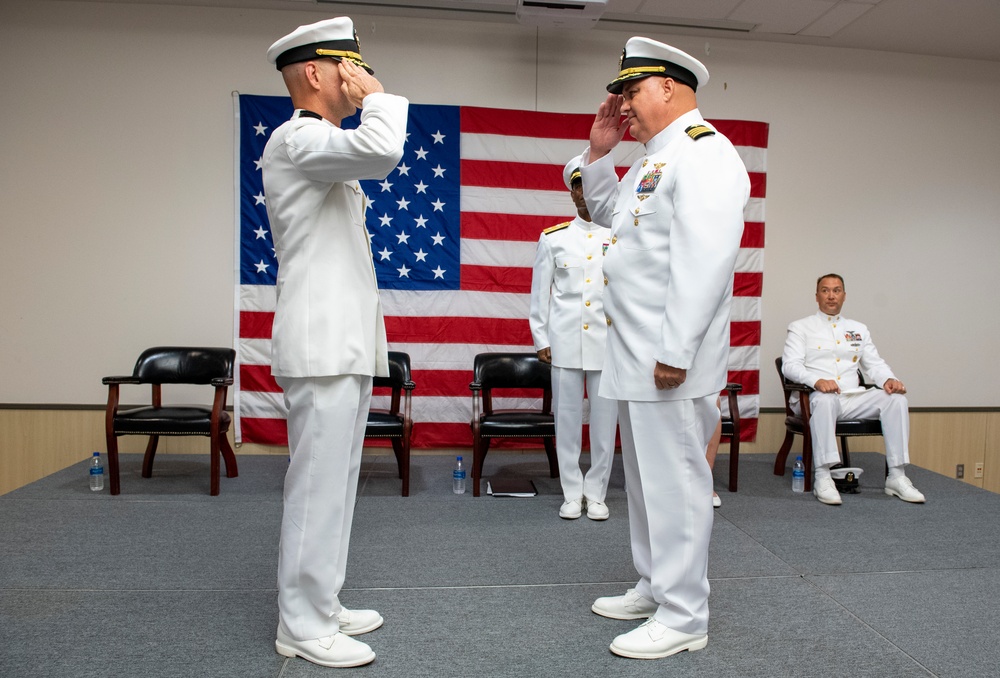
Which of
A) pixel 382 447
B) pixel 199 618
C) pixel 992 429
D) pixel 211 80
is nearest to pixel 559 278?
pixel 382 447

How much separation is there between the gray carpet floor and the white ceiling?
10.5 feet

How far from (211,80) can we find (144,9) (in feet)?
2.14

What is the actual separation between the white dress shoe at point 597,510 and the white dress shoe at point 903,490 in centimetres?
186

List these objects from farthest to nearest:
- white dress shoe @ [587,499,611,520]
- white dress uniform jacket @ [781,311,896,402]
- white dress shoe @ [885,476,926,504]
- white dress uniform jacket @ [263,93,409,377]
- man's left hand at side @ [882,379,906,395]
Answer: white dress uniform jacket @ [781,311,896,402], man's left hand at side @ [882,379,906,395], white dress shoe @ [885,476,926,504], white dress shoe @ [587,499,611,520], white dress uniform jacket @ [263,93,409,377]

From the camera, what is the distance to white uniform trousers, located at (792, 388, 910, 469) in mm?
4277

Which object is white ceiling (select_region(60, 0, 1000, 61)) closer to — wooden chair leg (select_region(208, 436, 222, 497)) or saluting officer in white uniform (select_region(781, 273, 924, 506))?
saluting officer in white uniform (select_region(781, 273, 924, 506))

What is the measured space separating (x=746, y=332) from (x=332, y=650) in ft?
13.7

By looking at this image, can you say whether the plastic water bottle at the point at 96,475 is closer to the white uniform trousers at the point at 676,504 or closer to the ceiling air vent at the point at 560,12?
the white uniform trousers at the point at 676,504

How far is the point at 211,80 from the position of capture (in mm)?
5070

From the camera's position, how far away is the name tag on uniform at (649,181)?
214cm

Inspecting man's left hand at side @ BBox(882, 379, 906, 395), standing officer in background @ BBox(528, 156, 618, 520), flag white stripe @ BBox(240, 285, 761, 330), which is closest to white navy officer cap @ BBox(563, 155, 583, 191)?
standing officer in background @ BBox(528, 156, 618, 520)

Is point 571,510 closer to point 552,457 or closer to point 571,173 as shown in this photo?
point 552,457

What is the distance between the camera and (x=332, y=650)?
206cm

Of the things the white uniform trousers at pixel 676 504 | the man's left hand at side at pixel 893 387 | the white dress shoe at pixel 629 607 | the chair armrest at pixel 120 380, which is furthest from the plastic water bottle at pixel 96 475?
the man's left hand at side at pixel 893 387
